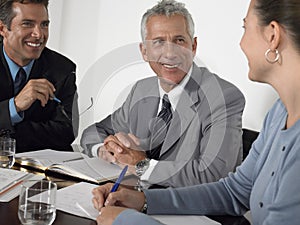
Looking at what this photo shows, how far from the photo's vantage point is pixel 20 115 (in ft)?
6.94

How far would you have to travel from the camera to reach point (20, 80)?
7.77 ft

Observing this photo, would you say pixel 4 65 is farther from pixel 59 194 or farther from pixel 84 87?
pixel 59 194

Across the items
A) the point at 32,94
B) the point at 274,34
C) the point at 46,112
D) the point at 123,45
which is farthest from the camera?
the point at 123,45

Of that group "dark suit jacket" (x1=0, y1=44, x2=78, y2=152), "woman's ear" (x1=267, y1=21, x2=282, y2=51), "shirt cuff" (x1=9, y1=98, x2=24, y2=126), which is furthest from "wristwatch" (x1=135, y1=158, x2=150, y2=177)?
"shirt cuff" (x1=9, y1=98, x2=24, y2=126)

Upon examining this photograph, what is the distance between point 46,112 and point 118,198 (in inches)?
48.4

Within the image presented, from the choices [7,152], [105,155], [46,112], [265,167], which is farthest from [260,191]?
[46,112]

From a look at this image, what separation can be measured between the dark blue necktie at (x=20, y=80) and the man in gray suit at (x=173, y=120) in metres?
0.70

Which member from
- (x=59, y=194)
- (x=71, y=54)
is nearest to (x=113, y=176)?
(x=59, y=194)

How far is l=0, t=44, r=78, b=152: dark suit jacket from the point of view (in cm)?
207

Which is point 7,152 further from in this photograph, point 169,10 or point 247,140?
point 247,140

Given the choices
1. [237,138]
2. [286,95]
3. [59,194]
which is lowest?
[59,194]

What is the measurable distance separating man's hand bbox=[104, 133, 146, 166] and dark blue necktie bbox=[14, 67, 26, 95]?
2.96 ft

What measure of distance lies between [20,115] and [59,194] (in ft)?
3.09

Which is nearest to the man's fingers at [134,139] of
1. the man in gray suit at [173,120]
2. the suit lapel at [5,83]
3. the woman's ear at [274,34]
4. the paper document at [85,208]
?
the man in gray suit at [173,120]
